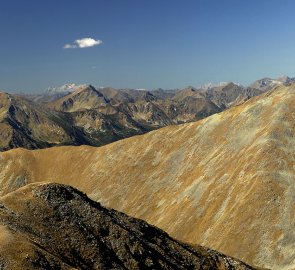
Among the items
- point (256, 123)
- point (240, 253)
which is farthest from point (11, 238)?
point (256, 123)

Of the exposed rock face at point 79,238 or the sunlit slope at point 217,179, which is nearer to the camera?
the exposed rock face at point 79,238

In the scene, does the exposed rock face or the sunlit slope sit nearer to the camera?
the exposed rock face

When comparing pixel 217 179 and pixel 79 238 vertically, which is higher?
pixel 79 238

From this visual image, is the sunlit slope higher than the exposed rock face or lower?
lower

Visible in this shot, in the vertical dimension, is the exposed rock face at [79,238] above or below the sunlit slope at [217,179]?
above
